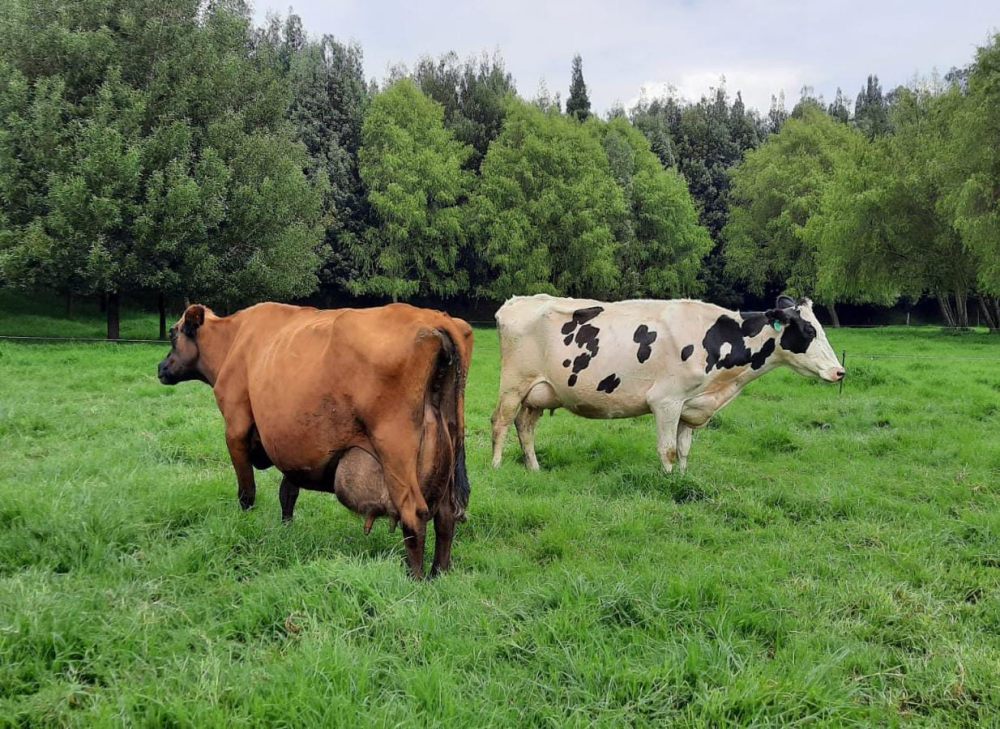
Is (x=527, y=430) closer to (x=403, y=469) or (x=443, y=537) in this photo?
(x=443, y=537)

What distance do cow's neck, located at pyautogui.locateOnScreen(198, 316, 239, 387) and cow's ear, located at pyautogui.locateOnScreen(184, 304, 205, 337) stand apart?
1.8 inches

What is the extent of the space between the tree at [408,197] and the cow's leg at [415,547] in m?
32.7

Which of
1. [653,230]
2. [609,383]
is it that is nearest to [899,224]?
[653,230]

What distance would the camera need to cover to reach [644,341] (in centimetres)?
802

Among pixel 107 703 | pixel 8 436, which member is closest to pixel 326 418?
pixel 107 703

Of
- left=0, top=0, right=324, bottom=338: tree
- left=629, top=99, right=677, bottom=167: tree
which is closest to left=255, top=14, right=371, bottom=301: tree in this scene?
left=0, top=0, right=324, bottom=338: tree

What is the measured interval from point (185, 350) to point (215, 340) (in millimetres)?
373

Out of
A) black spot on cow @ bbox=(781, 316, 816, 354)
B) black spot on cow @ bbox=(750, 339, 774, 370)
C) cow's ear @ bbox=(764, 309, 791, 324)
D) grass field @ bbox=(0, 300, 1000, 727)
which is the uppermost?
cow's ear @ bbox=(764, 309, 791, 324)

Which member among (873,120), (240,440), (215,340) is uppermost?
(873,120)

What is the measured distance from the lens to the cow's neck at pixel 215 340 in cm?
603

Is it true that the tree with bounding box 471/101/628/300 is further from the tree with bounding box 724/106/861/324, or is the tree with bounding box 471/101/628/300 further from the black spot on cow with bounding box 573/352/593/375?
the black spot on cow with bounding box 573/352/593/375

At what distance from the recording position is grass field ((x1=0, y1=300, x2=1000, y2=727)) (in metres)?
2.90

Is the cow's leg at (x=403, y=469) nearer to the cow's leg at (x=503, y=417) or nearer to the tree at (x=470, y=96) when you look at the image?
the cow's leg at (x=503, y=417)

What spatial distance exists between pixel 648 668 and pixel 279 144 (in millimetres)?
25475
